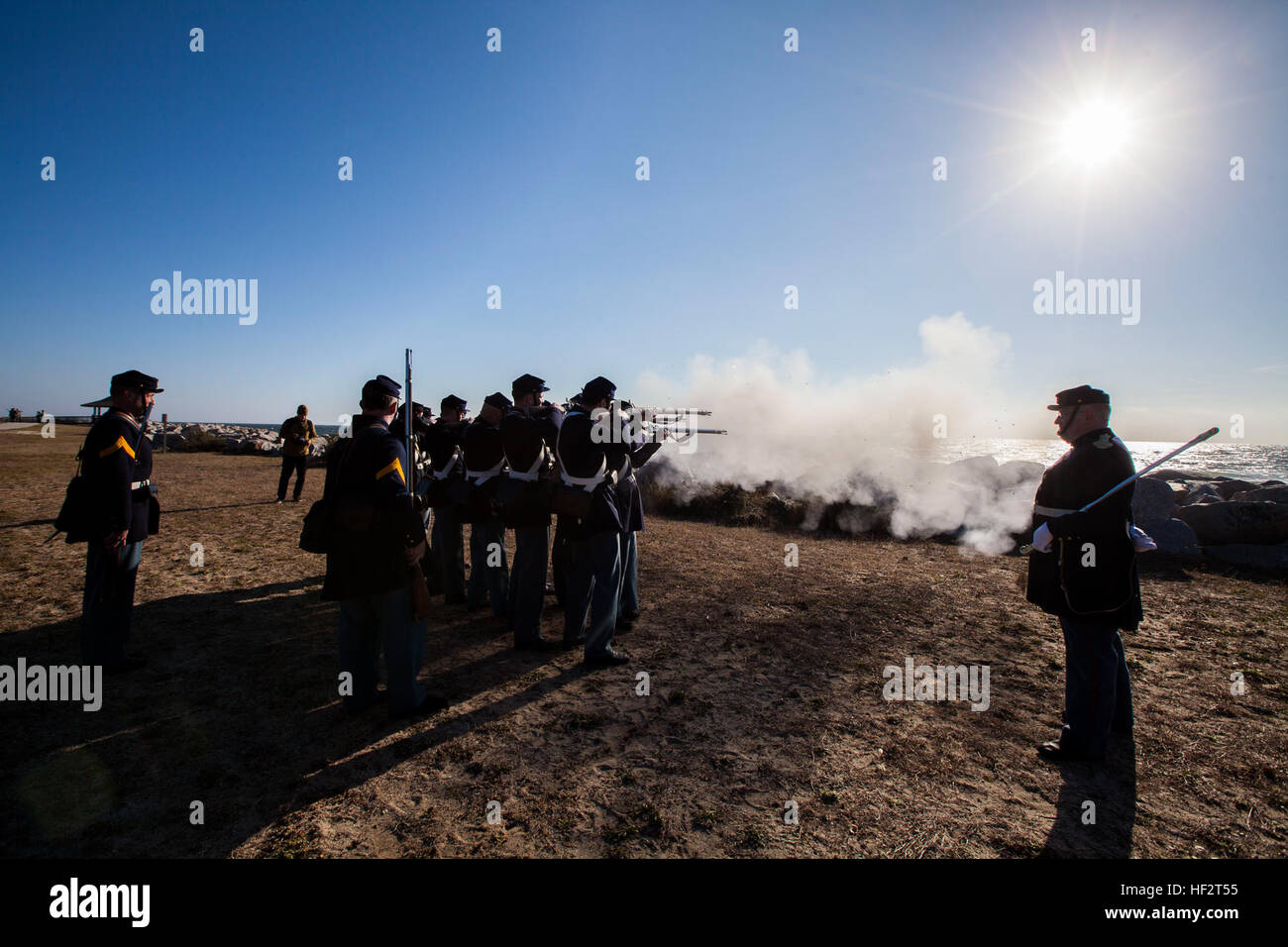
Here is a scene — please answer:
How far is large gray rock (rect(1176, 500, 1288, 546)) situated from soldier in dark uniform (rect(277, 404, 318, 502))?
1933 centimetres

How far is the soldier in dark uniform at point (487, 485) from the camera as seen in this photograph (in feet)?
21.7

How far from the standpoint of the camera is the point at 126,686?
4.83 meters

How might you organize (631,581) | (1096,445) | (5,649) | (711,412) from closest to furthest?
(1096,445) < (5,649) < (631,581) < (711,412)

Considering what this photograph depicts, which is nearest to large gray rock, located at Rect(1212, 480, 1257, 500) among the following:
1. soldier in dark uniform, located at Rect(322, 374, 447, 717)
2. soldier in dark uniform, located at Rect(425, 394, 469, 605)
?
soldier in dark uniform, located at Rect(425, 394, 469, 605)

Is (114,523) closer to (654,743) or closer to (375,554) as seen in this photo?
(375,554)

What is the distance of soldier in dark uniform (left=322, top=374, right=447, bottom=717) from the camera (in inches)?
161

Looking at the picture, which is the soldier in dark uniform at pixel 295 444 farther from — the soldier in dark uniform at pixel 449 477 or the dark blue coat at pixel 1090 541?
the dark blue coat at pixel 1090 541

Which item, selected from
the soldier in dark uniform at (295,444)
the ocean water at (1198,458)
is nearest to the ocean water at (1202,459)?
the ocean water at (1198,458)
